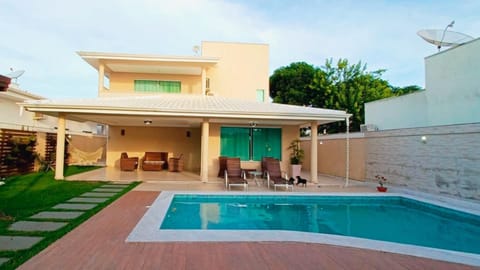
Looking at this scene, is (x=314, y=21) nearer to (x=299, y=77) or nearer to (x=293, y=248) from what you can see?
(x=293, y=248)

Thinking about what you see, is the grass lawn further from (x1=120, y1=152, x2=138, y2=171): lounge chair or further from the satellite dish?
the satellite dish

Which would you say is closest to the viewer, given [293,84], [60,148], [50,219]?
[50,219]

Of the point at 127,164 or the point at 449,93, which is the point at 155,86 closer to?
the point at 127,164

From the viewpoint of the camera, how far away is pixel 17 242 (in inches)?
194

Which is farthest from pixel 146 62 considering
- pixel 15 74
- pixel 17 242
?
pixel 17 242

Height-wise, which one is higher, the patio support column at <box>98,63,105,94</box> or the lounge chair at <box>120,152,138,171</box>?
the patio support column at <box>98,63,105,94</box>

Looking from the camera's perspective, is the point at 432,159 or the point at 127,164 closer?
the point at 432,159

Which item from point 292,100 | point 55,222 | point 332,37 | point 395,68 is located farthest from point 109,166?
point 395,68

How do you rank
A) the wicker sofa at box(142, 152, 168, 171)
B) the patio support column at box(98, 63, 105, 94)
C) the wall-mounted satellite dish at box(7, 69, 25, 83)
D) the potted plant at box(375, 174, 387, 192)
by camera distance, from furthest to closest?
the wall-mounted satellite dish at box(7, 69, 25, 83) < the patio support column at box(98, 63, 105, 94) < the wicker sofa at box(142, 152, 168, 171) < the potted plant at box(375, 174, 387, 192)

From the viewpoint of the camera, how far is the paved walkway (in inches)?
192

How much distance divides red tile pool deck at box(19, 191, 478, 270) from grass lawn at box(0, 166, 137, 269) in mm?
219

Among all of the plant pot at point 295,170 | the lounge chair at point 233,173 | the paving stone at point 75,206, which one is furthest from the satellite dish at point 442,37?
the paving stone at point 75,206

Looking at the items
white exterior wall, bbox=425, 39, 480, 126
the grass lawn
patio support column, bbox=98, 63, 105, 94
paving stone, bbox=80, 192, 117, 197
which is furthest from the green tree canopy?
paving stone, bbox=80, 192, 117, 197

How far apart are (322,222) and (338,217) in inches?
33.8
